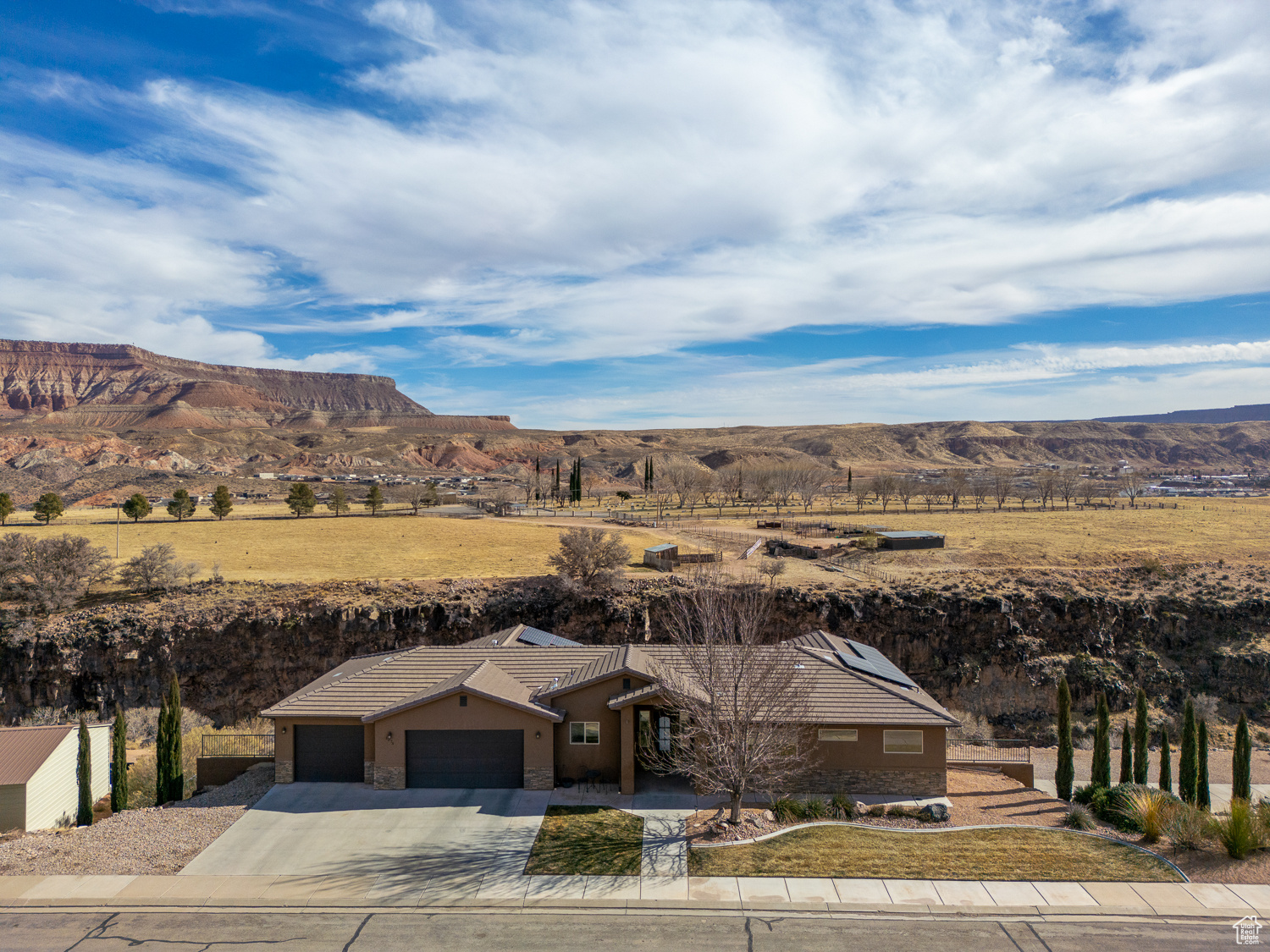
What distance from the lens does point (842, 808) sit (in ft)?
58.7

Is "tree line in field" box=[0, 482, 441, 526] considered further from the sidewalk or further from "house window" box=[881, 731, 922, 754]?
"house window" box=[881, 731, 922, 754]

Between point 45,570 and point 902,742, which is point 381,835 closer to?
point 902,742

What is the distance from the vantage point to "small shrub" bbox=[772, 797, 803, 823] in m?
17.6

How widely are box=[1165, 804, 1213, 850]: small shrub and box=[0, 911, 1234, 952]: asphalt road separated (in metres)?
3.24

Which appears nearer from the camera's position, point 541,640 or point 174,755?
point 174,755

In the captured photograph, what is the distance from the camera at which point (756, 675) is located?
17750 millimetres

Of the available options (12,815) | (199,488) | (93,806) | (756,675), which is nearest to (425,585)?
(93,806)

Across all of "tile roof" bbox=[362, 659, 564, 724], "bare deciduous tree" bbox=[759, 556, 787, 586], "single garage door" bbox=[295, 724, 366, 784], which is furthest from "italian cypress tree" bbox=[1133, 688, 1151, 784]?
"single garage door" bbox=[295, 724, 366, 784]

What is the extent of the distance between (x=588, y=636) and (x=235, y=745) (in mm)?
17941

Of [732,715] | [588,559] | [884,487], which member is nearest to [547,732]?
[732,715]

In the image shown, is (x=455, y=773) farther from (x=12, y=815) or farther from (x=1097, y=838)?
(x=1097, y=838)

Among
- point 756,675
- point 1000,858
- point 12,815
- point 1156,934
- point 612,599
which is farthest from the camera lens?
point 612,599

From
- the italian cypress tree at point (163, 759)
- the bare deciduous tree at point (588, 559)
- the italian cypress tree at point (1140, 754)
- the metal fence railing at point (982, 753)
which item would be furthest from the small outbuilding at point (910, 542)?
the italian cypress tree at point (163, 759)

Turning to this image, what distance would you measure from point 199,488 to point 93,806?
9017 cm
